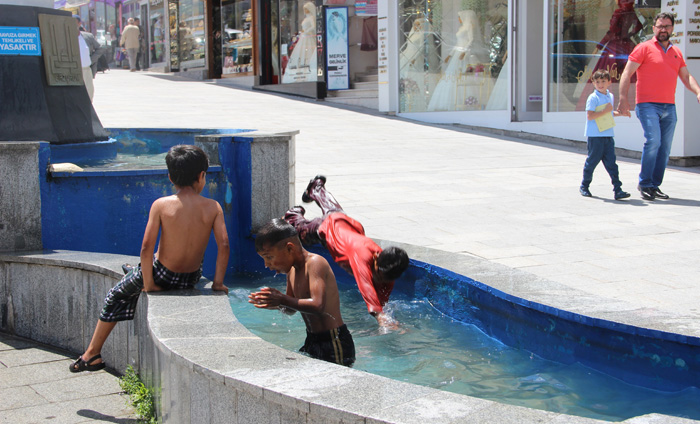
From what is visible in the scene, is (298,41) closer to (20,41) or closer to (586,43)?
(586,43)

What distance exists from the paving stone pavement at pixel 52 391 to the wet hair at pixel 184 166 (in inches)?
44.9

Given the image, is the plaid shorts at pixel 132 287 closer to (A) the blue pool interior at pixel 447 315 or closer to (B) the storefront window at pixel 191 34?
(A) the blue pool interior at pixel 447 315

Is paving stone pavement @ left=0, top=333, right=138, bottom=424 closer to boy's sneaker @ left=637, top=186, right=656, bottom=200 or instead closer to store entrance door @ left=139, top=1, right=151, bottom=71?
boy's sneaker @ left=637, top=186, right=656, bottom=200

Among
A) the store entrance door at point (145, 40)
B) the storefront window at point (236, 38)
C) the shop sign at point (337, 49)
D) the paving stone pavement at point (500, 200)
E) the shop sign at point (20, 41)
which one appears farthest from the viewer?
the store entrance door at point (145, 40)

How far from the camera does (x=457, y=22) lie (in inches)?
663

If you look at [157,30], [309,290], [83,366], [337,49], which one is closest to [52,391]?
[83,366]

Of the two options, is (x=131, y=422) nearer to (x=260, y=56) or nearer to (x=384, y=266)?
→ (x=384, y=266)

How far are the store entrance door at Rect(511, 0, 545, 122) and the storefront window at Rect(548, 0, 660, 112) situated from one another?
0.96 metres

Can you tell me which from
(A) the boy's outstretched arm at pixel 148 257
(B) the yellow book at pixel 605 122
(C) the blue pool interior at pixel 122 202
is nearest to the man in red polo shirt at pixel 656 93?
(B) the yellow book at pixel 605 122

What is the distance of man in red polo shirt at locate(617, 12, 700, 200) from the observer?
8586 millimetres

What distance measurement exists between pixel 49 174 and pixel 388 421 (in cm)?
394

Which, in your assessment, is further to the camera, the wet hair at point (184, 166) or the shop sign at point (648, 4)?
the shop sign at point (648, 4)

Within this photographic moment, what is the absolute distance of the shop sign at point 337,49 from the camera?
2072 centimetres

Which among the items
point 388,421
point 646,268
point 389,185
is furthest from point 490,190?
point 388,421
